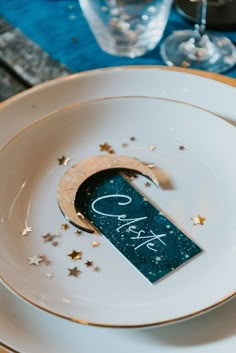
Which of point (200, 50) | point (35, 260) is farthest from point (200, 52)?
point (35, 260)

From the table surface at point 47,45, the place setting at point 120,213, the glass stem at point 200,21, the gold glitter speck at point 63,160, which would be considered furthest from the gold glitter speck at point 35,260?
the glass stem at point 200,21

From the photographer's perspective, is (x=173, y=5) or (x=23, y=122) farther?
(x=173, y=5)

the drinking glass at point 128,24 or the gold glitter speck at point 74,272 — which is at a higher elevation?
the gold glitter speck at point 74,272

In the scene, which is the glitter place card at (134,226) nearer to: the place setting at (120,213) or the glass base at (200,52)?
the place setting at (120,213)

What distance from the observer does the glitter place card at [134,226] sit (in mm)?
466

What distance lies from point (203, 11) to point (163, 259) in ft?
1.27

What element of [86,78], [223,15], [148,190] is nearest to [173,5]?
[223,15]

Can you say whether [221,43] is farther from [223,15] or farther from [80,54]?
[80,54]

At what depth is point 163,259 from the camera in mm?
466

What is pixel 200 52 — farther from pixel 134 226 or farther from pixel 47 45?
pixel 134 226

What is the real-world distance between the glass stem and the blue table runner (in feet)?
0.06

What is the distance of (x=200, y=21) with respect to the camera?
78 cm

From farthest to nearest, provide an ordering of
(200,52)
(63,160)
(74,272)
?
(200,52) → (63,160) → (74,272)

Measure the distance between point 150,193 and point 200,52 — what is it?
307 mm
